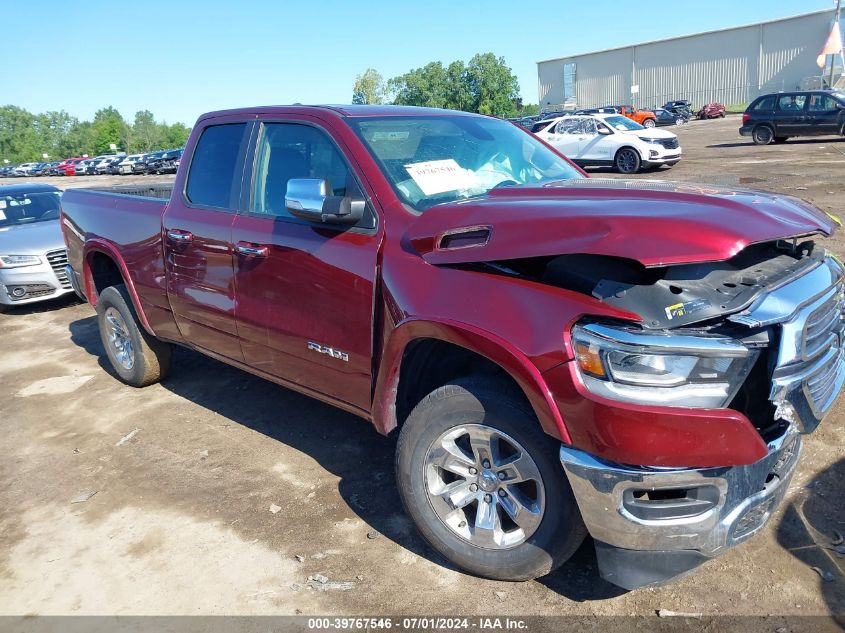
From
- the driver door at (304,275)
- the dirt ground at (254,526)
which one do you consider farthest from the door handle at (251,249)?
the dirt ground at (254,526)

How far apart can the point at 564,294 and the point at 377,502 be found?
1755mm

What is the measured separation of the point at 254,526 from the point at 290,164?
1.93 metres

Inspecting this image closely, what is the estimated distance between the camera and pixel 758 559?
2910 mm

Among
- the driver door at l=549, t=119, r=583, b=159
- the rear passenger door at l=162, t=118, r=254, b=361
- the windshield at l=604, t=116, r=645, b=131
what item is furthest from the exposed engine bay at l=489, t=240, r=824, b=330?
the windshield at l=604, t=116, r=645, b=131

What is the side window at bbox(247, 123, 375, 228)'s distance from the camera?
3412mm

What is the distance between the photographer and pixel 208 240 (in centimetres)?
400

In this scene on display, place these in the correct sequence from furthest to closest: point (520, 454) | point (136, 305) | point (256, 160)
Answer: point (136, 305)
point (256, 160)
point (520, 454)

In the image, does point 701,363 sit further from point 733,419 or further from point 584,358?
point 584,358

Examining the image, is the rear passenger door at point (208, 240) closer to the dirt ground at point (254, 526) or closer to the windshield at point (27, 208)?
the dirt ground at point (254, 526)

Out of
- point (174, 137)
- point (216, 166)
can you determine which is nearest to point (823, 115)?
point (216, 166)

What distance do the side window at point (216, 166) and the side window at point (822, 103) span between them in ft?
78.9

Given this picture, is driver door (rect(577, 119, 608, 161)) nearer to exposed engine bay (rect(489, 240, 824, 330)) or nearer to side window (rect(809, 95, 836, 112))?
side window (rect(809, 95, 836, 112))

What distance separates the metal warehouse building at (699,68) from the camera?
2296 inches

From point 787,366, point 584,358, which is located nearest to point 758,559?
point 787,366
